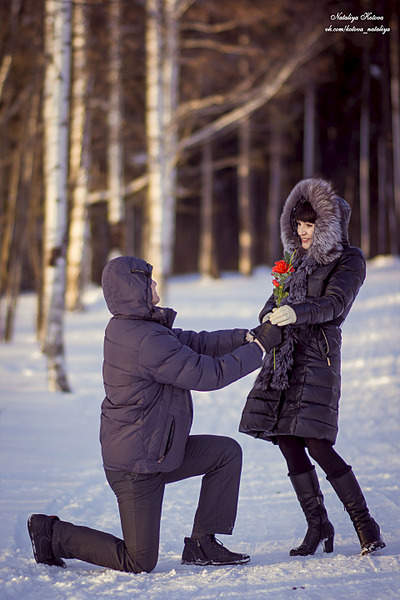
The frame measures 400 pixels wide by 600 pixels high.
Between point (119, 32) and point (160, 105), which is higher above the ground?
point (119, 32)

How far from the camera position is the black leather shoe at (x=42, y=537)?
3865mm

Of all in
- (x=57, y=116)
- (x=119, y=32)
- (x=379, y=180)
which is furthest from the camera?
(x=379, y=180)

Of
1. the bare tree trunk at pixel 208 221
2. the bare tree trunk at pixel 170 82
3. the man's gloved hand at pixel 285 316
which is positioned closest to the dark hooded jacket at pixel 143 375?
the man's gloved hand at pixel 285 316

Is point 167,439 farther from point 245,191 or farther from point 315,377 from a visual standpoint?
point 245,191

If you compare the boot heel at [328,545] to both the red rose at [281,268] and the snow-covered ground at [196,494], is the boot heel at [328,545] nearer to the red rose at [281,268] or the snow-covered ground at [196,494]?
the snow-covered ground at [196,494]

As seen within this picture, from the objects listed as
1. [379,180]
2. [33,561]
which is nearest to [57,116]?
[33,561]

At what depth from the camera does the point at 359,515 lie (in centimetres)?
409

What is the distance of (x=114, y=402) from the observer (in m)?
3.84

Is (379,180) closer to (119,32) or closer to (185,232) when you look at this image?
(185,232)

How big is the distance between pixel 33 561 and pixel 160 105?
41.8 ft

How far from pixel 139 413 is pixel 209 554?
0.93 metres

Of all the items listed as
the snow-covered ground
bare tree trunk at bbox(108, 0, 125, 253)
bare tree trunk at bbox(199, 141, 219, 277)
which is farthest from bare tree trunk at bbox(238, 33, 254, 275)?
the snow-covered ground

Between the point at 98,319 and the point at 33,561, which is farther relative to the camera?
the point at 98,319

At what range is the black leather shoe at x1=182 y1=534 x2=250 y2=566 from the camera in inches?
156
